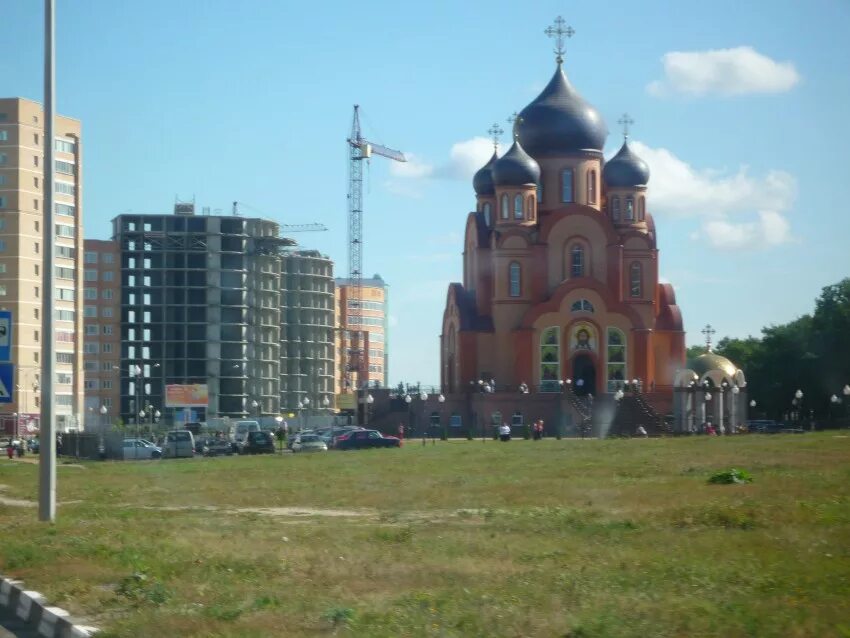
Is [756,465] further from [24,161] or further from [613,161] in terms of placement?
[24,161]

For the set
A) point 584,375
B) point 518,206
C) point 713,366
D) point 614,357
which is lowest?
point 584,375

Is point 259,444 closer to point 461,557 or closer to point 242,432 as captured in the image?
point 242,432

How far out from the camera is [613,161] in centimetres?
8675

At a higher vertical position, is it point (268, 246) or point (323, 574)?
point (268, 246)

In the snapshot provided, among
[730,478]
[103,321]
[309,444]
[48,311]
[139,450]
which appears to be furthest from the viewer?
[103,321]

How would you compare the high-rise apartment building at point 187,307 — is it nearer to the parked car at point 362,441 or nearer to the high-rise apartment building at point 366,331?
the high-rise apartment building at point 366,331

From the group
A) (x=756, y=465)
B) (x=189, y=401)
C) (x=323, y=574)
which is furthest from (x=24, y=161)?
(x=323, y=574)

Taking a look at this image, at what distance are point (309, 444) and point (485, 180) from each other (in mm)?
29960

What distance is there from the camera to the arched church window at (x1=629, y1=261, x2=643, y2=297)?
8569cm

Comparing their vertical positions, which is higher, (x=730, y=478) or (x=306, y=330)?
(x=306, y=330)

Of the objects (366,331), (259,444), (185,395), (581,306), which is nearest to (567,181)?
(581,306)

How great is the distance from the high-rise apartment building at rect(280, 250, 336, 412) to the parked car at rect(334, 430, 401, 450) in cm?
7522

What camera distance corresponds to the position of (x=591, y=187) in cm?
8531

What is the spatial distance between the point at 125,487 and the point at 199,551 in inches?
757
